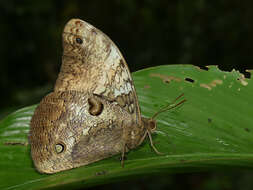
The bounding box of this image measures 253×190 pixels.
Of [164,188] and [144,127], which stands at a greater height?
[144,127]

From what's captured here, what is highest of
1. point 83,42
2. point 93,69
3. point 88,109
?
point 83,42

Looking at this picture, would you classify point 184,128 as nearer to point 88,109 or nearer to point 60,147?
point 88,109

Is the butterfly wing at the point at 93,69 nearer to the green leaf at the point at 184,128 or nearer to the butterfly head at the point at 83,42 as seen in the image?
the butterfly head at the point at 83,42

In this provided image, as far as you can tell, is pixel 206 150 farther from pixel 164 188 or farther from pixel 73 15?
pixel 73 15

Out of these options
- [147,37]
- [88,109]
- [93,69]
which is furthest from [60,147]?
[147,37]

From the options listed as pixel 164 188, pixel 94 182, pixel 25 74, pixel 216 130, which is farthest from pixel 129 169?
pixel 25 74

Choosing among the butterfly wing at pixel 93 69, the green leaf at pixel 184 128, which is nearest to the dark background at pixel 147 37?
the green leaf at pixel 184 128

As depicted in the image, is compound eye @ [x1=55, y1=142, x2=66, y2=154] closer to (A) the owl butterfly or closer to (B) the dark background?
(A) the owl butterfly
